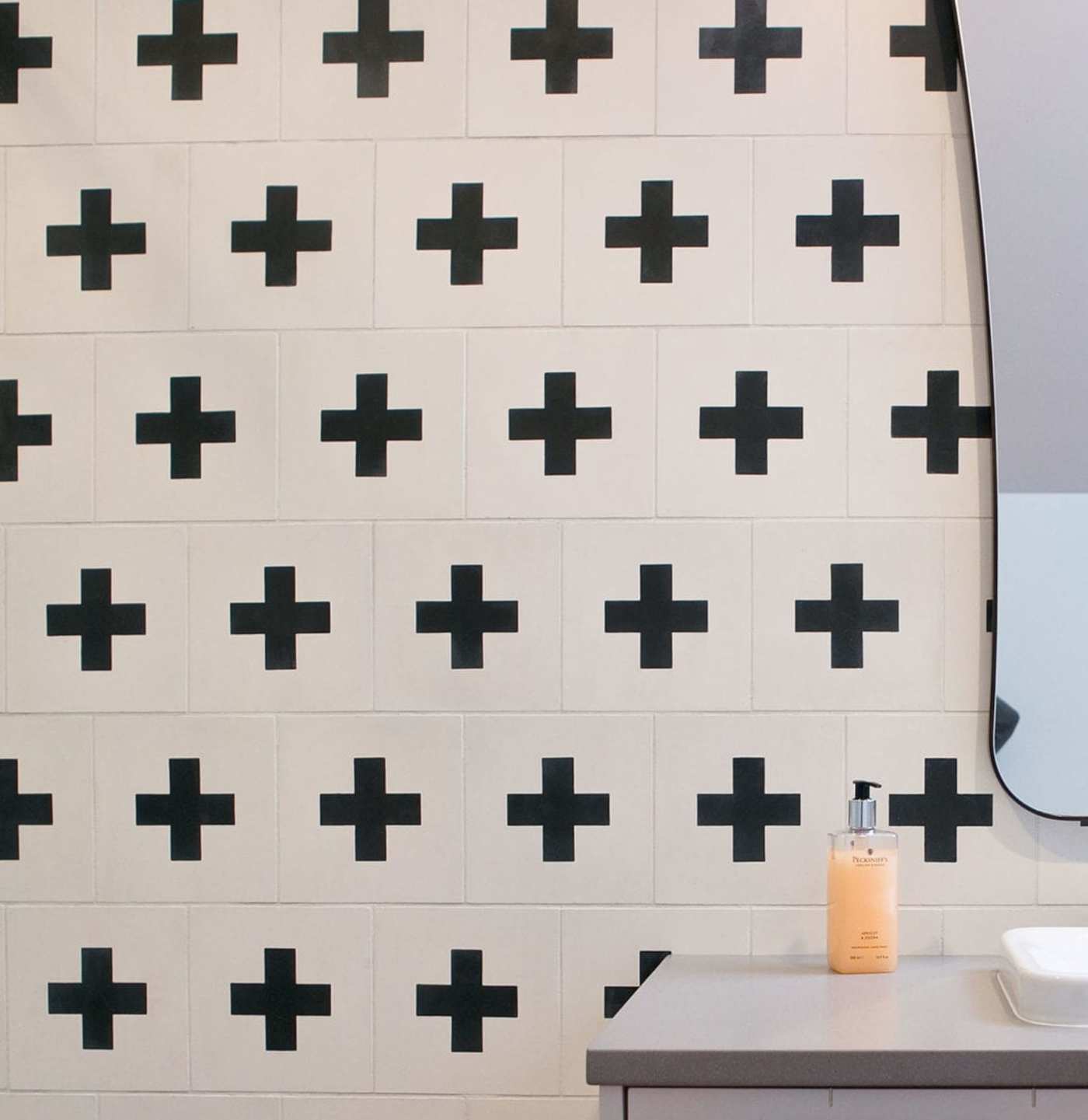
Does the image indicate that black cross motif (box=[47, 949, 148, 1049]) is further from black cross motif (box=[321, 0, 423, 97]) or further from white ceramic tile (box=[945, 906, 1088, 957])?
black cross motif (box=[321, 0, 423, 97])

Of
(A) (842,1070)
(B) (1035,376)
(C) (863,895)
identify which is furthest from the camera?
(B) (1035,376)

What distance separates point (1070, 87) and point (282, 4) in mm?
793

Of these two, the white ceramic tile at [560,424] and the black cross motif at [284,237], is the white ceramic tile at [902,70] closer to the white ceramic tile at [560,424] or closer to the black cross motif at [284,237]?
the white ceramic tile at [560,424]

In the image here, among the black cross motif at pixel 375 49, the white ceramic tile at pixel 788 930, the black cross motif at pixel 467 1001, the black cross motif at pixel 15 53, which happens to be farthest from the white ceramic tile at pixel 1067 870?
the black cross motif at pixel 15 53

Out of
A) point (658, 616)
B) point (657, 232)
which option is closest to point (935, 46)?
point (657, 232)

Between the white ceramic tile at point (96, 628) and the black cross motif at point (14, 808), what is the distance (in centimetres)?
7

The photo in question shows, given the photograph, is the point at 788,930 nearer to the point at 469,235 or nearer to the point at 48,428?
the point at 469,235

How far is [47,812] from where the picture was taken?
136 cm

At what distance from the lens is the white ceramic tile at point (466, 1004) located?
4.34ft

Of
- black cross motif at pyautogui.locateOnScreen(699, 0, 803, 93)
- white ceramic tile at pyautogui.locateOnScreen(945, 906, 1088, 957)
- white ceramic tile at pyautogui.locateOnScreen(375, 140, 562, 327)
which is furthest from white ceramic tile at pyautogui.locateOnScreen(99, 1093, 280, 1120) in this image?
black cross motif at pyautogui.locateOnScreen(699, 0, 803, 93)

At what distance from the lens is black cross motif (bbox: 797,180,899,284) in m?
1.32

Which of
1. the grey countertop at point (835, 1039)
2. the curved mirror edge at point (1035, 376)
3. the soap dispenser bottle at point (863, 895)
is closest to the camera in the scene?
the grey countertop at point (835, 1039)

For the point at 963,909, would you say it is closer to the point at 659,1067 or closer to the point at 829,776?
the point at 829,776

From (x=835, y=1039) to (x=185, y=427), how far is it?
85 cm
